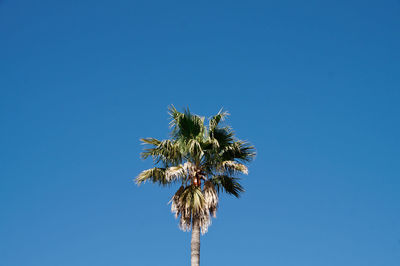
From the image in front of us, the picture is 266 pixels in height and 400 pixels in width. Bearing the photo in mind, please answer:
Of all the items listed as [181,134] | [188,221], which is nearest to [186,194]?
[188,221]

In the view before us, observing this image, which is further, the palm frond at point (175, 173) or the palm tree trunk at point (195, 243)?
the palm frond at point (175, 173)

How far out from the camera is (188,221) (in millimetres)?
21250

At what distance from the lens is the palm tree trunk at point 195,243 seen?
65.9ft

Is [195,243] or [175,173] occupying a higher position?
[175,173]

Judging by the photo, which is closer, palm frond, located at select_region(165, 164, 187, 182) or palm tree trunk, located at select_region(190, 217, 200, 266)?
palm tree trunk, located at select_region(190, 217, 200, 266)

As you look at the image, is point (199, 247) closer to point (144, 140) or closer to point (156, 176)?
point (156, 176)

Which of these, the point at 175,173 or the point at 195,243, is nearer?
the point at 195,243

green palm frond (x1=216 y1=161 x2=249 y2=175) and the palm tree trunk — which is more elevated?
green palm frond (x1=216 y1=161 x2=249 y2=175)

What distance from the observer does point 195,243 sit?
67.0 ft

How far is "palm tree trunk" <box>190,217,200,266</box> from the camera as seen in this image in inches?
791

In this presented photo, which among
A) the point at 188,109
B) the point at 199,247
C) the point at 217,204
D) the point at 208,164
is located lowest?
the point at 199,247

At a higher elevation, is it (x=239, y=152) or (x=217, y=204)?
(x=239, y=152)

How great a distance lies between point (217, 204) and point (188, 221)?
1.22 m

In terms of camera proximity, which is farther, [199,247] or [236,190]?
[236,190]
